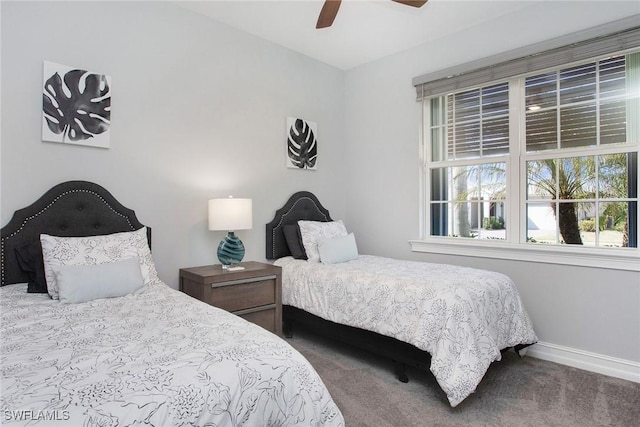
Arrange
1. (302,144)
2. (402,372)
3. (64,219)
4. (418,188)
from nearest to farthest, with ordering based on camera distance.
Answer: (64,219) → (402,372) → (418,188) → (302,144)

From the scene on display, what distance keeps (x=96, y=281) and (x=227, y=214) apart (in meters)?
1.11

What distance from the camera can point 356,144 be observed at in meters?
4.35

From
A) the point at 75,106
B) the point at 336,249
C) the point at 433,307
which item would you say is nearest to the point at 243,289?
the point at 336,249

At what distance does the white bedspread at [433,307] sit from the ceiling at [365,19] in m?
2.17

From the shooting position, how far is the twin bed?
101cm

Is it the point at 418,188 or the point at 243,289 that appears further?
the point at 418,188

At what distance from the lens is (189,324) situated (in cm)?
155

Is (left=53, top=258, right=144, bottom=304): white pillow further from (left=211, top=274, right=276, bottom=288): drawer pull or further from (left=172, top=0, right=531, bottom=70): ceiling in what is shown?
(left=172, top=0, right=531, bottom=70): ceiling

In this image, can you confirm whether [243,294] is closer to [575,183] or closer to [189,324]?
[189,324]

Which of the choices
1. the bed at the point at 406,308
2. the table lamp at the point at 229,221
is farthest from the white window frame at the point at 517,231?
the table lamp at the point at 229,221

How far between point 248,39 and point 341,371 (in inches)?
121

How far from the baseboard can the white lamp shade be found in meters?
2.58

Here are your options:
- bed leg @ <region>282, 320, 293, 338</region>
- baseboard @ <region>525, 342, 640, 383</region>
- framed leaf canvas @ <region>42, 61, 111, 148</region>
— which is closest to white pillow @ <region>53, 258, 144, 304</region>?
framed leaf canvas @ <region>42, 61, 111, 148</region>

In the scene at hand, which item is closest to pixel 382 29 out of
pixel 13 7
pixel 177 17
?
pixel 177 17
